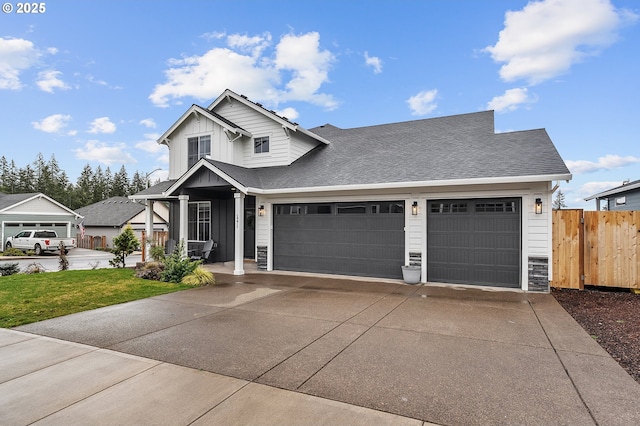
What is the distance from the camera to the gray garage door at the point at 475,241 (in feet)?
28.4

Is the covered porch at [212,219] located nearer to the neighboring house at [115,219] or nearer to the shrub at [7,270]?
the shrub at [7,270]

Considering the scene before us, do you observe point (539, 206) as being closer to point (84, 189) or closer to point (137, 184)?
point (84, 189)

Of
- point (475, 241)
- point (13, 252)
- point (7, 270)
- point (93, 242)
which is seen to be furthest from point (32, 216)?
point (475, 241)

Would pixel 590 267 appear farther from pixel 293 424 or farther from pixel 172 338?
pixel 172 338

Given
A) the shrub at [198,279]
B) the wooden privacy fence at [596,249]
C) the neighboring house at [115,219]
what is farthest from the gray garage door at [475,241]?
the neighboring house at [115,219]

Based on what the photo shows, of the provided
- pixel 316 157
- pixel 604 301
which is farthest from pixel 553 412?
pixel 316 157

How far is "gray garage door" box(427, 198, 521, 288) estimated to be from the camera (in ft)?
28.4

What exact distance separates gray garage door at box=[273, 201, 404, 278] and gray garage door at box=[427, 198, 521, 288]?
0.97 metres

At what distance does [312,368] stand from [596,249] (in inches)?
330

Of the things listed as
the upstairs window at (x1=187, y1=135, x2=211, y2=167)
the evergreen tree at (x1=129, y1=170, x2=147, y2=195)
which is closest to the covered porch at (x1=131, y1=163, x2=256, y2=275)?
the upstairs window at (x1=187, y1=135, x2=211, y2=167)

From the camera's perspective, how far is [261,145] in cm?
1337

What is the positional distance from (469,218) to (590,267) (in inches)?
122

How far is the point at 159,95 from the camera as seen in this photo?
1764 centimetres

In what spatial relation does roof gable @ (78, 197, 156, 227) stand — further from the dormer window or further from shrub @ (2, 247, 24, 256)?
the dormer window
